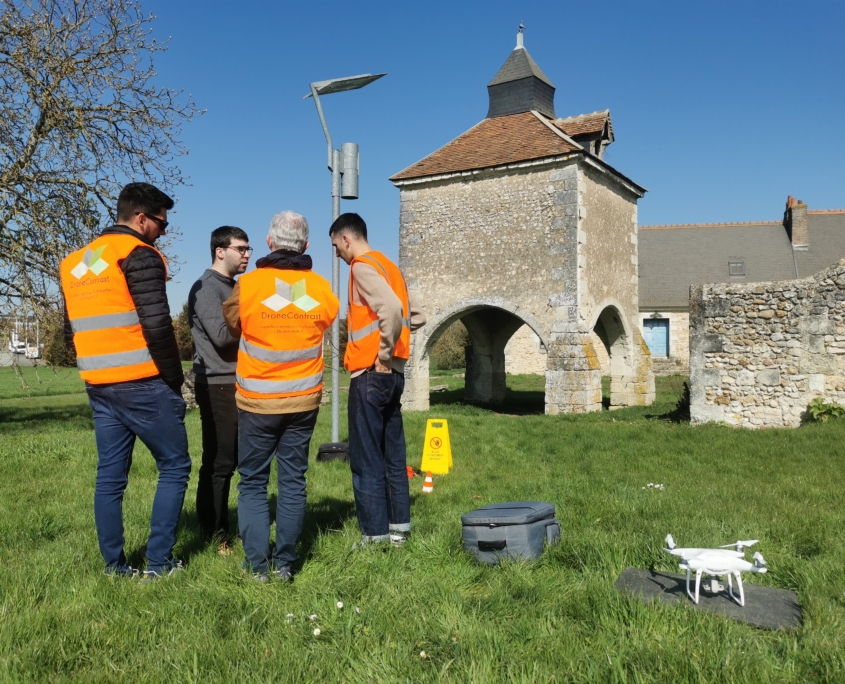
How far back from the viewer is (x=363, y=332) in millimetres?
3939

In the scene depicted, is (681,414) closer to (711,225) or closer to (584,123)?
(584,123)

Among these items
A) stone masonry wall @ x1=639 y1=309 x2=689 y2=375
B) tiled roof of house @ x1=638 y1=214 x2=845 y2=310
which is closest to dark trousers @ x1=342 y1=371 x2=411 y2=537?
stone masonry wall @ x1=639 y1=309 x2=689 y2=375

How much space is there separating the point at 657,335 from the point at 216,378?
87.0 feet

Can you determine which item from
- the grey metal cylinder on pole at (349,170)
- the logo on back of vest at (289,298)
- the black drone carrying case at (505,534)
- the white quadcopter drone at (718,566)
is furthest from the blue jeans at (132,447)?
the grey metal cylinder on pole at (349,170)

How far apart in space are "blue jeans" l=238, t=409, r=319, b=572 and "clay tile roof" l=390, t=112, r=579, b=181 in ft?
37.7

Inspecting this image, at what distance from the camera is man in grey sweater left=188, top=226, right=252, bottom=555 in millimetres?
4152

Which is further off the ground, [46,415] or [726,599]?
[726,599]

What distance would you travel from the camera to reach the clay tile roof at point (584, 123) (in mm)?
15461

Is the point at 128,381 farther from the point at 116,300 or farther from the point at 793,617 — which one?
the point at 793,617

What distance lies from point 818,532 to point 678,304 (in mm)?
25047

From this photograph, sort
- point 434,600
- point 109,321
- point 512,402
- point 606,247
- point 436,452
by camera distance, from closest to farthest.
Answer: point 434,600
point 109,321
point 436,452
point 606,247
point 512,402

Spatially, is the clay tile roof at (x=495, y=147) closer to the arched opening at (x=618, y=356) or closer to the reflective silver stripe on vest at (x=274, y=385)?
the arched opening at (x=618, y=356)

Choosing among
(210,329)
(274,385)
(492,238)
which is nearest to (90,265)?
(210,329)

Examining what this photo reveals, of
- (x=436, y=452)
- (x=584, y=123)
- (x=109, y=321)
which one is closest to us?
(x=109, y=321)
